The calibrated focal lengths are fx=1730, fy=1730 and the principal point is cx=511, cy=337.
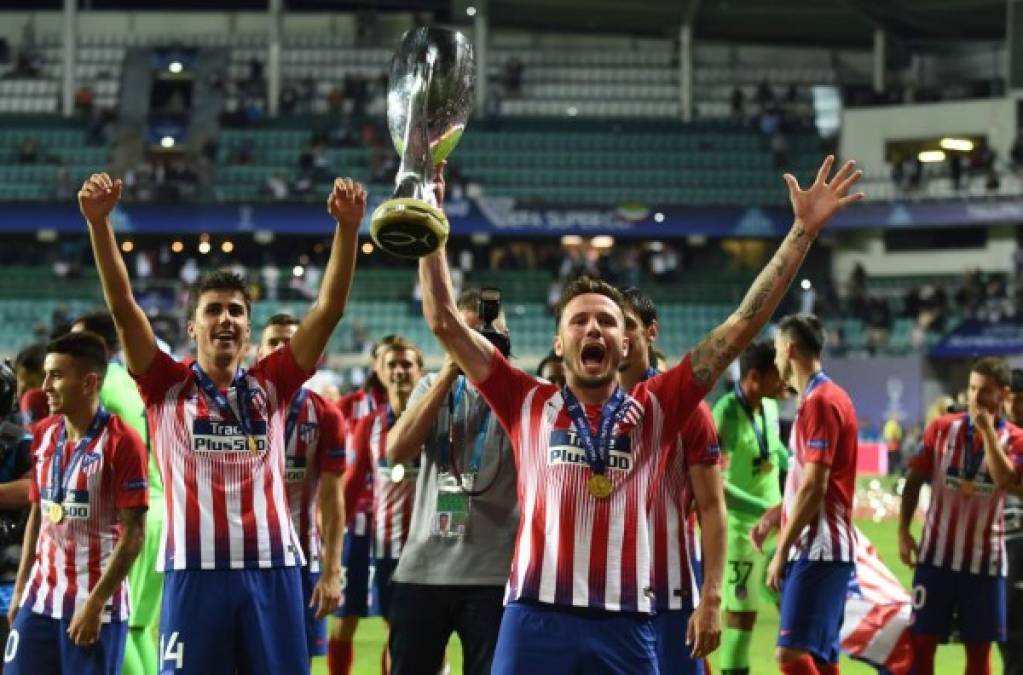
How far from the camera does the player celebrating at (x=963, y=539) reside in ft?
27.1

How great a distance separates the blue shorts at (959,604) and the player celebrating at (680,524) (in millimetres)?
1949

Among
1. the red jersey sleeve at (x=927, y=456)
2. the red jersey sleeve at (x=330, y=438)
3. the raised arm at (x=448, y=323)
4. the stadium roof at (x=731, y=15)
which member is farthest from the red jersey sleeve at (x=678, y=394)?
the stadium roof at (x=731, y=15)

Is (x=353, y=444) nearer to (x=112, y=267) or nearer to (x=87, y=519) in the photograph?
(x=87, y=519)

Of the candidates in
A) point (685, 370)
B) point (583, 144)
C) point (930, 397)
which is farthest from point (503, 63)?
point (685, 370)

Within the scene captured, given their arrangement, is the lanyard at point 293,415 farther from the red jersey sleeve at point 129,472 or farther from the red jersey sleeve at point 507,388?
the red jersey sleeve at point 507,388

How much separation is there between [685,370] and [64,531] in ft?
7.88

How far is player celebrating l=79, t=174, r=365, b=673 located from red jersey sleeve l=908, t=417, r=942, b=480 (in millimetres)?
3767

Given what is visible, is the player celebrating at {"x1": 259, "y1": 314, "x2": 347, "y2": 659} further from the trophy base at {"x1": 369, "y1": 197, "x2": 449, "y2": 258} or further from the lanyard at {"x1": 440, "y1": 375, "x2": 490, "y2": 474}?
the trophy base at {"x1": 369, "y1": 197, "x2": 449, "y2": 258}

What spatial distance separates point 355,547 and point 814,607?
10.5 ft

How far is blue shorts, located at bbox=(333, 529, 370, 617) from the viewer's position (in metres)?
9.64

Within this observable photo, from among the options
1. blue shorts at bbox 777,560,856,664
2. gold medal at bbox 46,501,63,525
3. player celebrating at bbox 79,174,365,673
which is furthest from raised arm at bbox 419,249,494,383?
blue shorts at bbox 777,560,856,664

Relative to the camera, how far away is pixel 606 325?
4945 millimetres

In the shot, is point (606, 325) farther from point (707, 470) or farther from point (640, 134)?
point (640, 134)

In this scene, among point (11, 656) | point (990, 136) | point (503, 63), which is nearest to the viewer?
point (11, 656)
